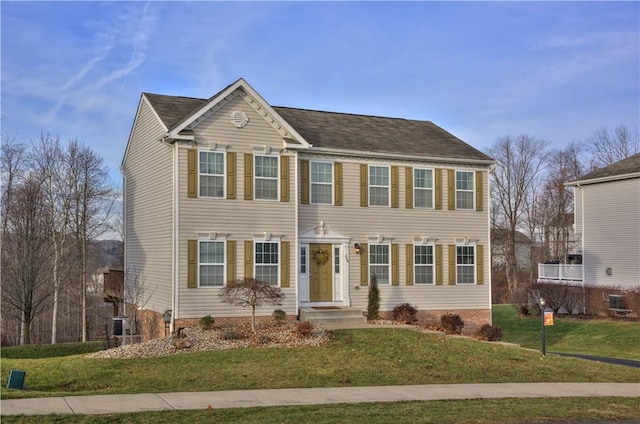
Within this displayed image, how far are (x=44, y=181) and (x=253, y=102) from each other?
22.4 metres

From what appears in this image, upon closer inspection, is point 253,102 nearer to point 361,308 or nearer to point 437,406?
point 361,308

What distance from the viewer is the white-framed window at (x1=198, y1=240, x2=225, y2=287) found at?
19.0m

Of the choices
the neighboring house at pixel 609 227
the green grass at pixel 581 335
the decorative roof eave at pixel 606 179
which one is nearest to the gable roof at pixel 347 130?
the green grass at pixel 581 335

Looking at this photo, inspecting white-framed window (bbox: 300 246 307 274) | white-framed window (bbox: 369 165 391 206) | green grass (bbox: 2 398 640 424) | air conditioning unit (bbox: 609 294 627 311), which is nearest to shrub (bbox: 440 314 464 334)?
white-framed window (bbox: 369 165 391 206)

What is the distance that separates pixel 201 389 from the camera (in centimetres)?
1201

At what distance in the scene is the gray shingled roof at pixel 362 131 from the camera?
21422 millimetres

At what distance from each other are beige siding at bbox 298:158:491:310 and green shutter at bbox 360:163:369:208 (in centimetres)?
13

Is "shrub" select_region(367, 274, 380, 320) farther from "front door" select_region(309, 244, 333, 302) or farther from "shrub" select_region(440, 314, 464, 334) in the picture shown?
"shrub" select_region(440, 314, 464, 334)

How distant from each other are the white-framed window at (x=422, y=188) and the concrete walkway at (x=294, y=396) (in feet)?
33.4

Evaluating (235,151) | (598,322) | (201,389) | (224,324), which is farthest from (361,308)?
(598,322)

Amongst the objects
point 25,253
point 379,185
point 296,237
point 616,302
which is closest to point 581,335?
point 616,302

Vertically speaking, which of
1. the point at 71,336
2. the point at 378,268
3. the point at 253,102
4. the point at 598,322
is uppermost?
the point at 253,102

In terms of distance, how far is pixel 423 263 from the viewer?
75.2 ft

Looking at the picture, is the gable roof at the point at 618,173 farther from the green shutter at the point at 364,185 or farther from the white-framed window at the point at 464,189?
the green shutter at the point at 364,185
